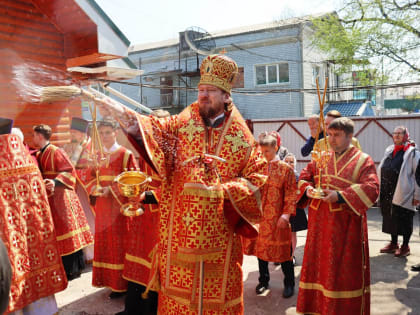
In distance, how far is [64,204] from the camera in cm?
595

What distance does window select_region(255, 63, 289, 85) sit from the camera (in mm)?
20070

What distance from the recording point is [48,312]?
368 cm

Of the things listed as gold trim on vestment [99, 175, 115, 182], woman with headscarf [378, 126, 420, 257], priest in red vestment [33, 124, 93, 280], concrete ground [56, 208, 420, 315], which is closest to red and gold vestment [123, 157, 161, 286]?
gold trim on vestment [99, 175, 115, 182]

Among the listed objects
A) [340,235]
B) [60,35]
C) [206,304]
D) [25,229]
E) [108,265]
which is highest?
[60,35]

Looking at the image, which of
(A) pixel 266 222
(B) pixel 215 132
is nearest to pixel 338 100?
(A) pixel 266 222

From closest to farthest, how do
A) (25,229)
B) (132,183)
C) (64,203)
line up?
1. (132,183)
2. (25,229)
3. (64,203)

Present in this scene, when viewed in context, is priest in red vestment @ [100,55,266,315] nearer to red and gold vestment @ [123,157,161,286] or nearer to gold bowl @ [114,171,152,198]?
gold bowl @ [114,171,152,198]

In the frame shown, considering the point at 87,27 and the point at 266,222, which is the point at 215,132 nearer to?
the point at 266,222

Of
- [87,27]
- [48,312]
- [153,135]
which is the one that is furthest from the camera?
[87,27]

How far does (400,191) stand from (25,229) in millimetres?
6150

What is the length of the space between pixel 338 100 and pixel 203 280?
24.2m

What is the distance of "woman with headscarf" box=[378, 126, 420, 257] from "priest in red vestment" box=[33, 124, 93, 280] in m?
5.23

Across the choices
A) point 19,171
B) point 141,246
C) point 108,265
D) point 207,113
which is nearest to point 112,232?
point 108,265

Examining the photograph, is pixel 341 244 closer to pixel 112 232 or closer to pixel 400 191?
pixel 112 232
